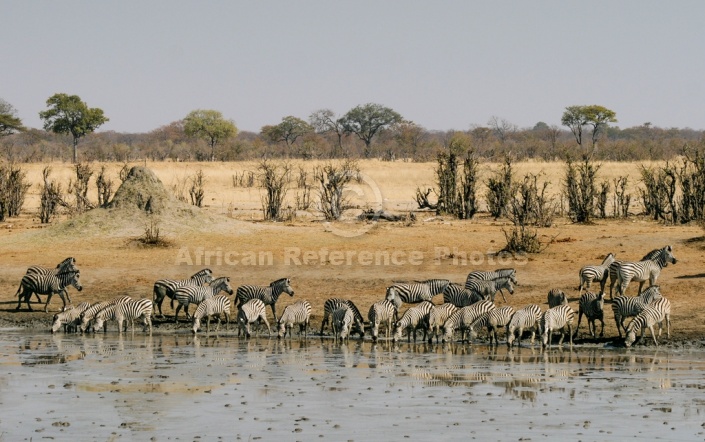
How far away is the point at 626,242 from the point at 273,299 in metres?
12.4

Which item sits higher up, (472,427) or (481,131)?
(481,131)

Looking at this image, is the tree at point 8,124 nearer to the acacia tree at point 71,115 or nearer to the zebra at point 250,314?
the acacia tree at point 71,115

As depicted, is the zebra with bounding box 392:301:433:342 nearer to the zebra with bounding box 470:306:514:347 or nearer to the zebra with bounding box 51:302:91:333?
the zebra with bounding box 470:306:514:347

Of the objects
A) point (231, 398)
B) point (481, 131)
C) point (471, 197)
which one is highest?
point (481, 131)

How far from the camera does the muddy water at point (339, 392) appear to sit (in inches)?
479

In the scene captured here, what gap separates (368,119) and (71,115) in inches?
1099

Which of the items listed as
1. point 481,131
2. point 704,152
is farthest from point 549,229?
point 481,131

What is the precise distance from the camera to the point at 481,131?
334ft

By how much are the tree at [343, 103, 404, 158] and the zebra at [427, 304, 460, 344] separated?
234 feet

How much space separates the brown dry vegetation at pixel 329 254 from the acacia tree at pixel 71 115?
33413mm

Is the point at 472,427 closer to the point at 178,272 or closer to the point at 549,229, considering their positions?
the point at 178,272

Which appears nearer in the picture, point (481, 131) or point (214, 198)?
point (214, 198)

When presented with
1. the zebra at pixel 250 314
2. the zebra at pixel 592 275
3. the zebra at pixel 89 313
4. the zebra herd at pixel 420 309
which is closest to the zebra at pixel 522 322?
the zebra herd at pixel 420 309

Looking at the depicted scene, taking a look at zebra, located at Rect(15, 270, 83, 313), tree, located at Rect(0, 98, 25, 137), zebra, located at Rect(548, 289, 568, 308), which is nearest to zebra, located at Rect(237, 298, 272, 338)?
zebra, located at Rect(15, 270, 83, 313)
